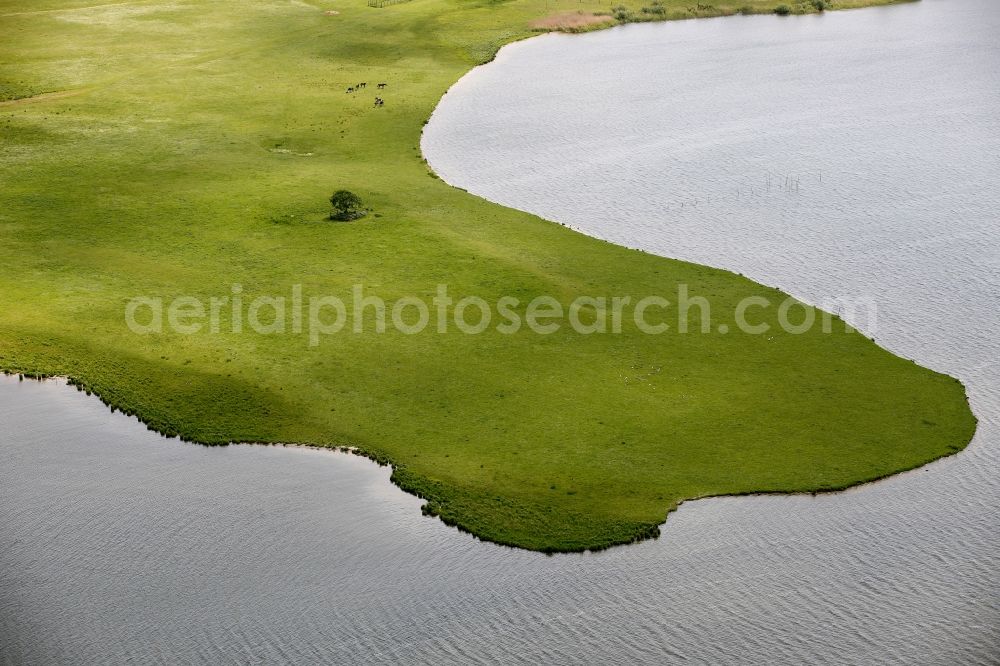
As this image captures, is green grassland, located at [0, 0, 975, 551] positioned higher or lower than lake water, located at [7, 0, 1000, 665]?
higher

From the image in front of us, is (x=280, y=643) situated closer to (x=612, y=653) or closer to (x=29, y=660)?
(x=29, y=660)

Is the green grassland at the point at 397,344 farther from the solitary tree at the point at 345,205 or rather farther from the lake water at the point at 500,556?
the lake water at the point at 500,556

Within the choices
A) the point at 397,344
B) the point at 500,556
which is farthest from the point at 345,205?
the point at 500,556

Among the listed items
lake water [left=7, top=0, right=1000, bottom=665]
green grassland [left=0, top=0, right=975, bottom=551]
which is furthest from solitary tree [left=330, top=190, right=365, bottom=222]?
lake water [left=7, top=0, right=1000, bottom=665]

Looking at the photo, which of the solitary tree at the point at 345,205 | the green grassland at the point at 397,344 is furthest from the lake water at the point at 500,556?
the solitary tree at the point at 345,205

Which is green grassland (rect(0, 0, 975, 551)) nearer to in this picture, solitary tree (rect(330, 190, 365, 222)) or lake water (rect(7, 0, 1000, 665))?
solitary tree (rect(330, 190, 365, 222))

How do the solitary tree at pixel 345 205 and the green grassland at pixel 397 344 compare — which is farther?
the solitary tree at pixel 345 205
